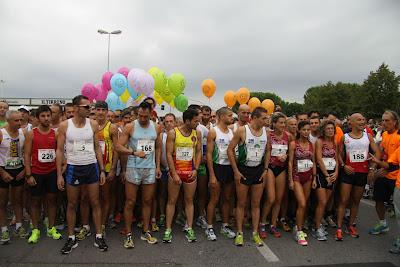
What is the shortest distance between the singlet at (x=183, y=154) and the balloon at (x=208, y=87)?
406 inches

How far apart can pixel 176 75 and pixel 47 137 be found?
29.6ft

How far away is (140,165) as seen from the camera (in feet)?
14.7

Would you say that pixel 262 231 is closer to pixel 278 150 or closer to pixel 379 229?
pixel 278 150

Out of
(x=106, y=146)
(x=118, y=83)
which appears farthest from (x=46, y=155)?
(x=118, y=83)

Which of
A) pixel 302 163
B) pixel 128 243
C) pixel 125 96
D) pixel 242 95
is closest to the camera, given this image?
pixel 128 243

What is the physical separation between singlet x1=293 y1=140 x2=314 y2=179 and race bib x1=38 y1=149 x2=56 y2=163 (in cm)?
367

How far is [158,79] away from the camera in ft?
42.8

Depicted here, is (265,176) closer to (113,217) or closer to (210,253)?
(210,253)

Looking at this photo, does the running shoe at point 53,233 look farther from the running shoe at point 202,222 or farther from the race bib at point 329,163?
the race bib at point 329,163

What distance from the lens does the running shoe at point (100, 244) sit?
4276 millimetres

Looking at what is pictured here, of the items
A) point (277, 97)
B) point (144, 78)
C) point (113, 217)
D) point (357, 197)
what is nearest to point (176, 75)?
point (144, 78)

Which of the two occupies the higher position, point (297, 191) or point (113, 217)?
point (297, 191)

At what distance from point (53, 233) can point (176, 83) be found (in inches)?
362

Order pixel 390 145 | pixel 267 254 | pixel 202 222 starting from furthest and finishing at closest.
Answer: pixel 202 222 → pixel 390 145 → pixel 267 254
